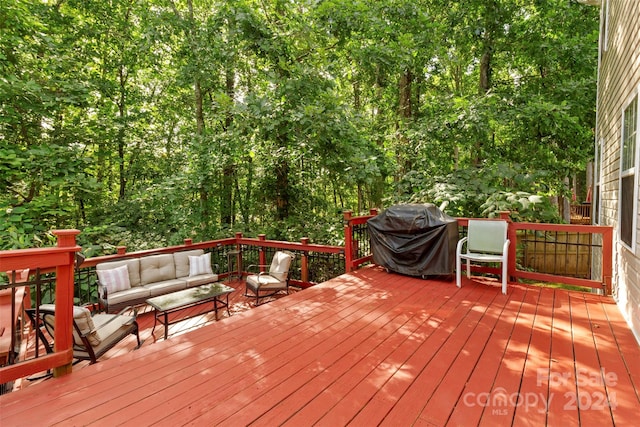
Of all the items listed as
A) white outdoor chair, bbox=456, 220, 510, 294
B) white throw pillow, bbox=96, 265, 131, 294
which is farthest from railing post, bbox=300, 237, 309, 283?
white throw pillow, bbox=96, 265, 131, 294

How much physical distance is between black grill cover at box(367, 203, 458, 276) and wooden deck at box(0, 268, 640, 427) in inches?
42.9

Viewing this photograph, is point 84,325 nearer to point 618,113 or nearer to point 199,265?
point 199,265

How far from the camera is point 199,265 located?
560 cm

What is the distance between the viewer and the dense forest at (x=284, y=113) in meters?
6.20

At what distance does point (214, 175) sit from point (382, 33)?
5389 mm

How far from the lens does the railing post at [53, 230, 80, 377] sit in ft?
7.75

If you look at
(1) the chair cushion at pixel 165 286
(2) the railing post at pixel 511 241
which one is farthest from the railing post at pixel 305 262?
(2) the railing post at pixel 511 241

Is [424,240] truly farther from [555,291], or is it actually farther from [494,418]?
[494,418]

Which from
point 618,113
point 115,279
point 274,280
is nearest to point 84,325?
point 115,279

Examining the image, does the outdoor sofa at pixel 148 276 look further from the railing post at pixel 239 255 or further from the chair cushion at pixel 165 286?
the railing post at pixel 239 255

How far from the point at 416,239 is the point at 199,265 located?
367 centimetres

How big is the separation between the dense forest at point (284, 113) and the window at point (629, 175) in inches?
52.8

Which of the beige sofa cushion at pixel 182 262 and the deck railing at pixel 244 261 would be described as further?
the beige sofa cushion at pixel 182 262

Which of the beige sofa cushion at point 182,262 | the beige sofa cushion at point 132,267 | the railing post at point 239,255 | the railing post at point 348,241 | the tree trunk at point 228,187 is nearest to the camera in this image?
the beige sofa cushion at point 132,267
